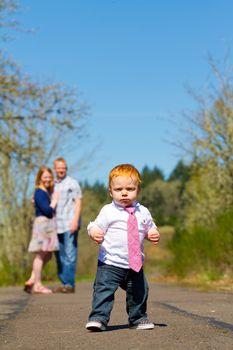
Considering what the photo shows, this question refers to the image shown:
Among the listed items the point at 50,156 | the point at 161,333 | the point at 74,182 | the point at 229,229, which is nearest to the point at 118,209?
the point at 161,333

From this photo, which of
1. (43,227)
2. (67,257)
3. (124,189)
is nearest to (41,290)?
(67,257)

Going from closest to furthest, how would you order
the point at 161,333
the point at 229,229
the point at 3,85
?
the point at 161,333
the point at 229,229
the point at 3,85

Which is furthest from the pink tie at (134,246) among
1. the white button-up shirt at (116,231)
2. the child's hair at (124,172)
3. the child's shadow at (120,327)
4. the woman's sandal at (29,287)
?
the woman's sandal at (29,287)

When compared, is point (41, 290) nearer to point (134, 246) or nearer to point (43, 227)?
point (43, 227)

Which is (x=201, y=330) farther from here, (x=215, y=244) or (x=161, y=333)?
(x=215, y=244)

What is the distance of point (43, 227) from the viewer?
432 inches

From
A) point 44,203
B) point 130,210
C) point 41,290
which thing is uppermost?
point 44,203

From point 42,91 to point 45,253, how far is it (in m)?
10.3

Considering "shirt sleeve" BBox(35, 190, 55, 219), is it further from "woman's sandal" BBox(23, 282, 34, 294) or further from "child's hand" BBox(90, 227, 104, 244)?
"child's hand" BBox(90, 227, 104, 244)

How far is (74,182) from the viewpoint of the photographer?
11086 millimetres

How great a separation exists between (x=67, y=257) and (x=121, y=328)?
5581mm

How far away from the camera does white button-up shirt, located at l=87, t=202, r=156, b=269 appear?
214 inches

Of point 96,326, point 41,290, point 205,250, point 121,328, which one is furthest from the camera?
point 205,250

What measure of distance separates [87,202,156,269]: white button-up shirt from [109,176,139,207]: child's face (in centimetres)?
8
